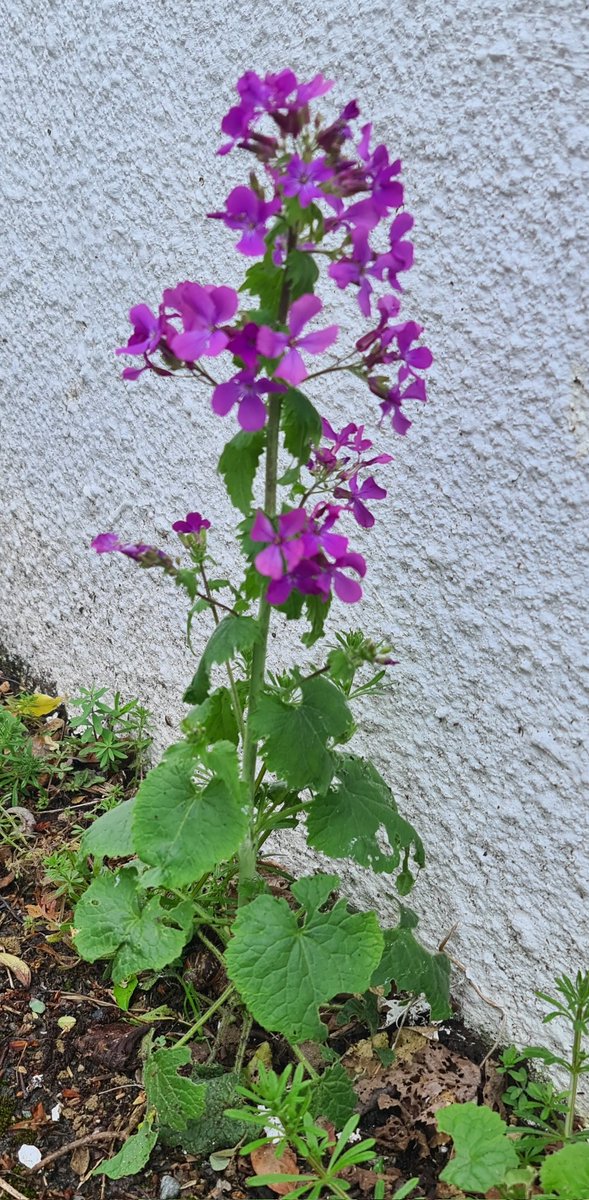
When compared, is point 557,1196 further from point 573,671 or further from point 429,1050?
point 573,671

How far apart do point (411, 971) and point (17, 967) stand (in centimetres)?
78

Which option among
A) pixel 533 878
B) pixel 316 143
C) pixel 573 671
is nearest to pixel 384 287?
pixel 316 143

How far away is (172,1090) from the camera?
134 cm

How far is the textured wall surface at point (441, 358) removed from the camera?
1.30 metres

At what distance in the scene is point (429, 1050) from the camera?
5.24ft

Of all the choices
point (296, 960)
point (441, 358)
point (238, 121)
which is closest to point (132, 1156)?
point (296, 960)

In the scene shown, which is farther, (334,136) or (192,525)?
(192,525)

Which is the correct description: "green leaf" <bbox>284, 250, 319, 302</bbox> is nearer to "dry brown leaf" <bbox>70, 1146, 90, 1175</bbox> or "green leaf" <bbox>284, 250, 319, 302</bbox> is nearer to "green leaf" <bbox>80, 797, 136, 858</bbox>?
"green leaf" <bbox>80, 797, 136, 858</bbox>

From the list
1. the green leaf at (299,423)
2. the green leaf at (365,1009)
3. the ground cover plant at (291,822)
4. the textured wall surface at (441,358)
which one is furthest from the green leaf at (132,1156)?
the green leaf at (299,423)

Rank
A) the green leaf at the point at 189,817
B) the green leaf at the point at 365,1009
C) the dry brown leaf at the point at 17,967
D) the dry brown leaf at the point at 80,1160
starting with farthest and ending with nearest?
the dry brown leaf at the point at 17,967, the green leaf at the point at 365,1009, the dry brown leaf at the point at 80,1160, the green leaf at the point at 189,817

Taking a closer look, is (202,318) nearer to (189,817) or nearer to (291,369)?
(291,369)

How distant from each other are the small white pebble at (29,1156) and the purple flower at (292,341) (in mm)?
1208

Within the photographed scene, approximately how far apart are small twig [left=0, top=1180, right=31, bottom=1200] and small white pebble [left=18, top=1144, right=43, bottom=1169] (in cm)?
4

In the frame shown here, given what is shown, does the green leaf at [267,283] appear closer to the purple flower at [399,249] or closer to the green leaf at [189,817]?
the purple flower at [399,249]
